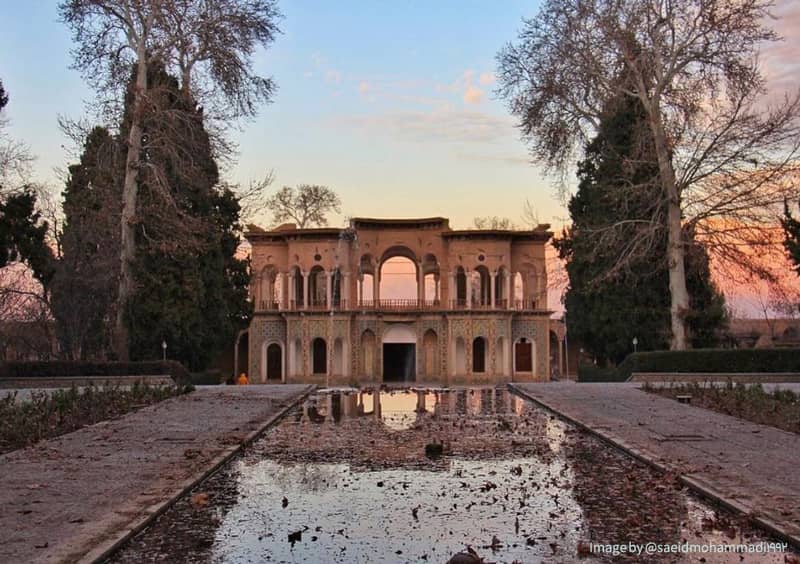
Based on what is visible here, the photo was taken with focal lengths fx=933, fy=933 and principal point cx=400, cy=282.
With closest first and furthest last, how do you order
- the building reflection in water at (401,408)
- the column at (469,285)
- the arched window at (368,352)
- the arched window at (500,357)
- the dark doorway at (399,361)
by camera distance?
the building reflection in water at (401,408) < the arched window at (500,357) < the column at (469,285) < the arched window at (368,352) < the dark doorway at (399,361)

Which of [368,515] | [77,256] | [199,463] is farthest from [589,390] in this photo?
[77,256]

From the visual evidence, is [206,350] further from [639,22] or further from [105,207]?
[639,22]

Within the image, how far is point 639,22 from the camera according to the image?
98.2 feet

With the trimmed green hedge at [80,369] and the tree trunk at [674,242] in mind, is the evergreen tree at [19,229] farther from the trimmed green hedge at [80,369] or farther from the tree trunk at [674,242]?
the tree trunk at [674,242]

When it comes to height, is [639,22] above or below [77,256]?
above

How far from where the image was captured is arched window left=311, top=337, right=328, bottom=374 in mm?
47688

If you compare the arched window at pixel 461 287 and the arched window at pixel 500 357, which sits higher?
the arched window at pixel 461 287

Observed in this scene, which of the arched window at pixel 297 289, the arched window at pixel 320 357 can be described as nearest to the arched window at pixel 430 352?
the arched window at pixel 320 357

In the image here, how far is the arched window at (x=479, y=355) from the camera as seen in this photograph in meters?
47.6

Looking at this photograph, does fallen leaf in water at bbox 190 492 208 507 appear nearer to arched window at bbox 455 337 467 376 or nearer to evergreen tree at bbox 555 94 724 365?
evergreen tree at bbox 555 94 724 365

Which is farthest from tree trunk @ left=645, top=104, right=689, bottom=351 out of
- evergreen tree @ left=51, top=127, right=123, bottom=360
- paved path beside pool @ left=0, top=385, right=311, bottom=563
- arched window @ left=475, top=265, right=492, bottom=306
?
arched window @ left=475, top=265, right=492, bottom=306

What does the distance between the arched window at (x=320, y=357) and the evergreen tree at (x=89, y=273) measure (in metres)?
16.2

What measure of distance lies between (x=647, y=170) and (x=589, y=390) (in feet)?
44.8

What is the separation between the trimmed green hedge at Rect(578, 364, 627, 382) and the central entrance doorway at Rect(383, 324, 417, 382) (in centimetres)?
1186
